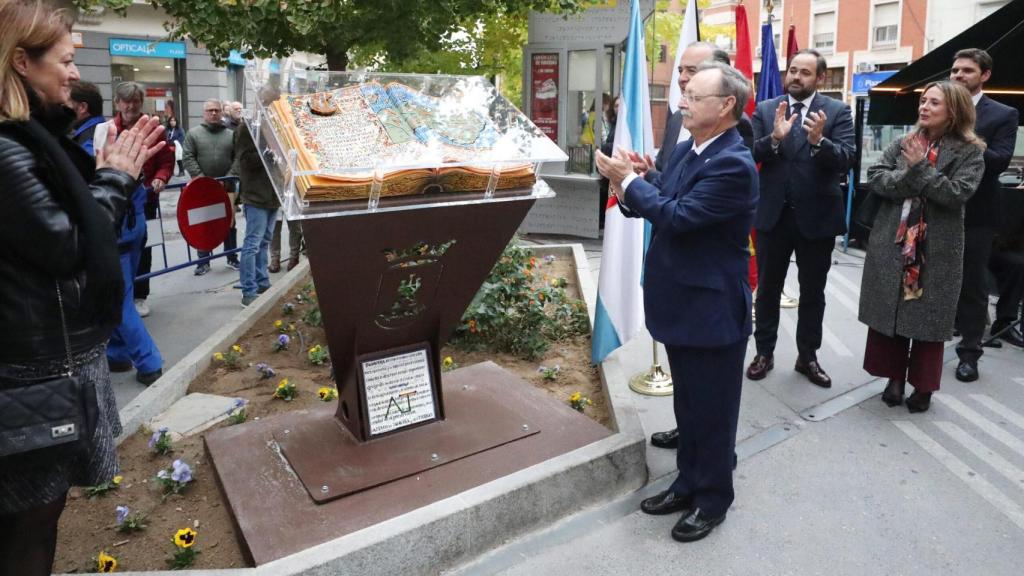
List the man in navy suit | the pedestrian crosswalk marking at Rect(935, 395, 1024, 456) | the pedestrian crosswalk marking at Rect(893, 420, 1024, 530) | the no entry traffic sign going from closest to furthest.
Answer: the man in navy suit < the pedestrian crosswalk marking at Rect(893, 420, 1024, 530) < the pedestrian crosswalk marking at Rect(935, 395, 1024, 456) < the no entry traffic sign

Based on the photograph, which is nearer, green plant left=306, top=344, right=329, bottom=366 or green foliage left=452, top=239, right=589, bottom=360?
green plant left=306, top=344, right=329, bottom=366

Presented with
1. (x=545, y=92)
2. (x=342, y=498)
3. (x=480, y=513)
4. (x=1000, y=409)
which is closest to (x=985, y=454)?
(x=1000, y=409)

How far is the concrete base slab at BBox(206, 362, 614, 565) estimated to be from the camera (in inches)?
115

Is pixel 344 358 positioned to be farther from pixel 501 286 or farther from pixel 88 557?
pixel 501 286

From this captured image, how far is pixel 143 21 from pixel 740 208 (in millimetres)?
20769

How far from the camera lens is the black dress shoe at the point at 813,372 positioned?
4.96 m

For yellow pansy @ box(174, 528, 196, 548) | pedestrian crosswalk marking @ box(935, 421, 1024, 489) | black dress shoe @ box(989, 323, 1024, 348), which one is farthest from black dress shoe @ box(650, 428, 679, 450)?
black dress shoe @ box(989, 323, 1024, 348)

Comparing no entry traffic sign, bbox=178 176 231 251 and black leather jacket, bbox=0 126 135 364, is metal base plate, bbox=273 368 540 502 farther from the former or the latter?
no entry traffic sign, bbox=178 176 231 251

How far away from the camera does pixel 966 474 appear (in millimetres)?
3826

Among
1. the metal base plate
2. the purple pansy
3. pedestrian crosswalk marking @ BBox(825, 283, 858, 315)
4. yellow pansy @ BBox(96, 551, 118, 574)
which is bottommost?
yellow pansy @ BBox(96, 551, 118, 574)

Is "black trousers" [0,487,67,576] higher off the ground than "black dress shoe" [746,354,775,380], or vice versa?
"black trousers" [0,487,67,576]

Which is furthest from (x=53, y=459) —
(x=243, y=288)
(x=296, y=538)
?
(x=243, y=288)

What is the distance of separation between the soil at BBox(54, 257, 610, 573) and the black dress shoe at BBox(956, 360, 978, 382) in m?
2.45

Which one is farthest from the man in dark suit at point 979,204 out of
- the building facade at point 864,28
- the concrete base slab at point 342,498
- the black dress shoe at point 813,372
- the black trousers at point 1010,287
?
the building facade at point 864,28
